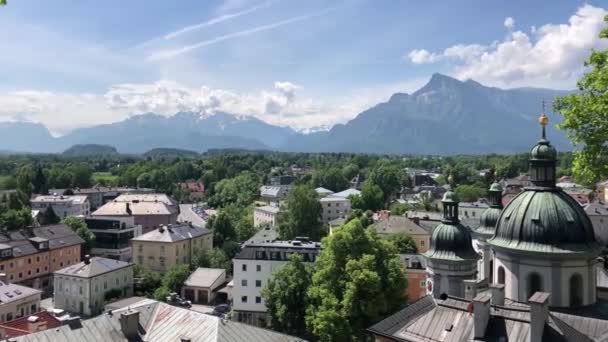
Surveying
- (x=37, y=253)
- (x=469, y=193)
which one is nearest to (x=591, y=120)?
(x=37, y=253)

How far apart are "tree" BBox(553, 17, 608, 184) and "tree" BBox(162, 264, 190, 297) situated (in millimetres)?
49502

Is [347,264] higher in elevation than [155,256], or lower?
higher

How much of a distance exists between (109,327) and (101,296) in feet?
103

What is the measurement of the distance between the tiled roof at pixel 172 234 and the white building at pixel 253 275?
18718mm

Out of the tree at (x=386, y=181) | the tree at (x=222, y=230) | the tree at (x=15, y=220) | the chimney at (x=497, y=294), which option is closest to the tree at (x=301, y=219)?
the tree at (x=222, y=230)

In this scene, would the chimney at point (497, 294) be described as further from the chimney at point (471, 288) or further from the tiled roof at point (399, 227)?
the tiled roof at point (399, 227)

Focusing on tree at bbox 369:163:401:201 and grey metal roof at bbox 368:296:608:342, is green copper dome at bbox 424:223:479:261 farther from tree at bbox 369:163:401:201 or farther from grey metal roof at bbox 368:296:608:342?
tree at bbox 369:163:401:201

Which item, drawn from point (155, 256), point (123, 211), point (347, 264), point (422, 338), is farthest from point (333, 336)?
point (123, 211)

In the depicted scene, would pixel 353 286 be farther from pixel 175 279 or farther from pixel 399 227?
pixel 399 227

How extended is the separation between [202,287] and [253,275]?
329 inches

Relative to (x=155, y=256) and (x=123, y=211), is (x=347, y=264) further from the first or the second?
(x=123, y=211)

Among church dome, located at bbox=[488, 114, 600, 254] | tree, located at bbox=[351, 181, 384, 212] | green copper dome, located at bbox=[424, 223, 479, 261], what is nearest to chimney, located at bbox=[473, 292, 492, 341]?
church dome, located at bbox=[488, 114, 600, 254]

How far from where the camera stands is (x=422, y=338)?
23.9 metres

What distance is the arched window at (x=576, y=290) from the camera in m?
25.2
